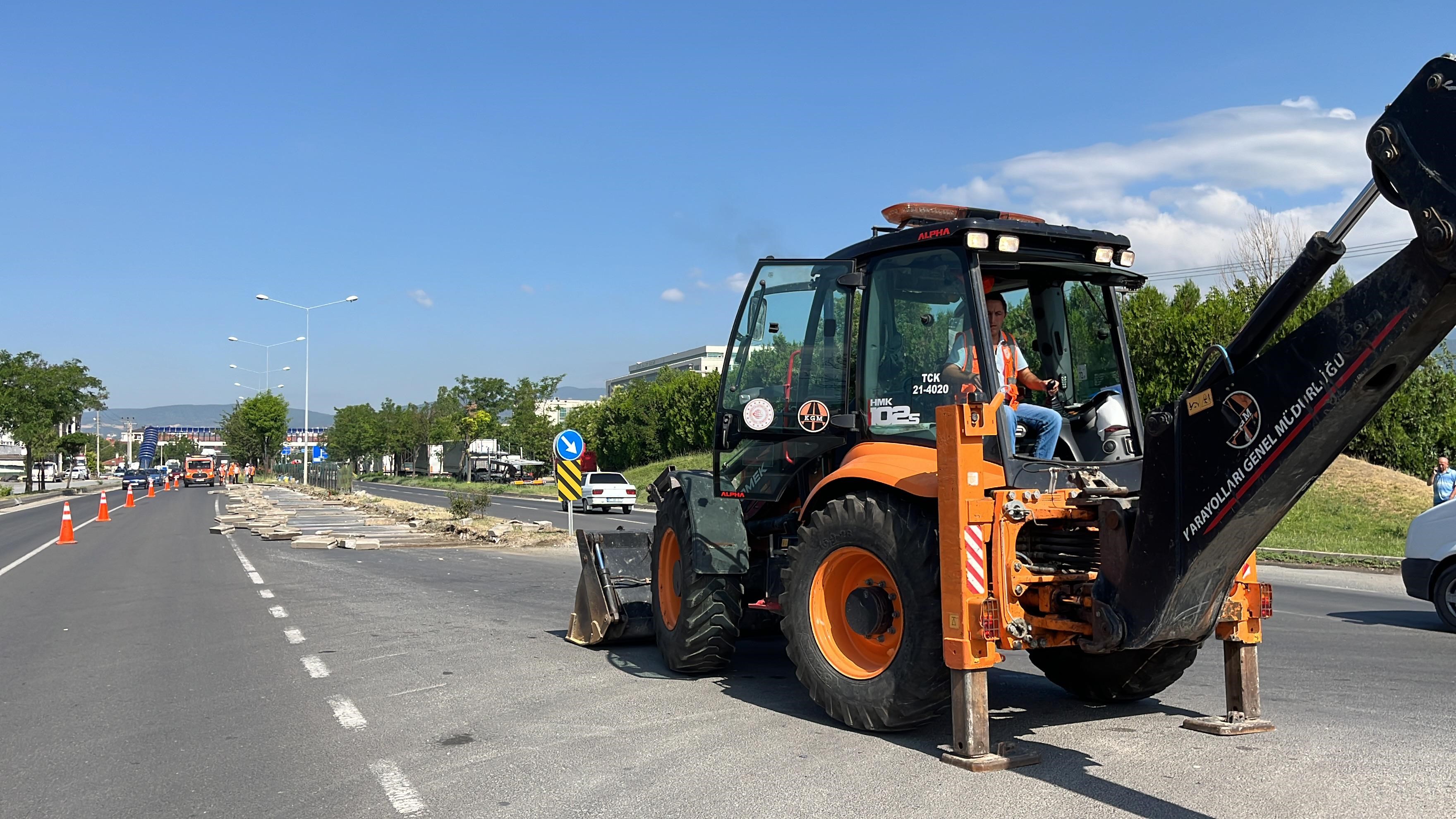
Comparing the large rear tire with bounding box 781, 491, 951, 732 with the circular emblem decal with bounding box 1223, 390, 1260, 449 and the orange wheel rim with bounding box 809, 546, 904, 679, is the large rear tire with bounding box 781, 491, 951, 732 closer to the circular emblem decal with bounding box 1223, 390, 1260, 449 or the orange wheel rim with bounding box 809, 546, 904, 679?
the orange wheel rim with bounding box 809, 546, 904, 679

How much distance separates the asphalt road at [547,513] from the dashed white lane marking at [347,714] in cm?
1313

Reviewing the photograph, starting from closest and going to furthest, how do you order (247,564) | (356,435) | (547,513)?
1. (247,564)
2. (547,513)
3. (356,435)

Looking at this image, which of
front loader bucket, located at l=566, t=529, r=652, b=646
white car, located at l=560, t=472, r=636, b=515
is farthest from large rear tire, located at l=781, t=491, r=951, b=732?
white car, located at l=560, t=472, r=636, b=515

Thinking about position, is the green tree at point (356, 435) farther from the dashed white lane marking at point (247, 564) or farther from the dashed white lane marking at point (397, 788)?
the dashed white lane marking at point (397, 788)

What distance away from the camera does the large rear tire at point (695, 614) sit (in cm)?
785

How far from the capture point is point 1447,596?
1098cm

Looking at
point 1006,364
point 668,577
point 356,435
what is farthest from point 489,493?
point 356,435

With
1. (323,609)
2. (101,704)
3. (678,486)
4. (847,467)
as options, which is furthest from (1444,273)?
(323,609)

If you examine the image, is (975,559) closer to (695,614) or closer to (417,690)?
(695,614)

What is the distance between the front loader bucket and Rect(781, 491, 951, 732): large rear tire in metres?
2.91

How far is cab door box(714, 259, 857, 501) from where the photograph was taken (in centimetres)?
707

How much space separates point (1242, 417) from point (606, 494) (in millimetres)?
35140

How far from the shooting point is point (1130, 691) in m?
6.99

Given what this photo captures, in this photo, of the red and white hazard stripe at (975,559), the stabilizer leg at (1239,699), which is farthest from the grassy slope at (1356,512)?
the red and white hazard stripe at (975,559)
